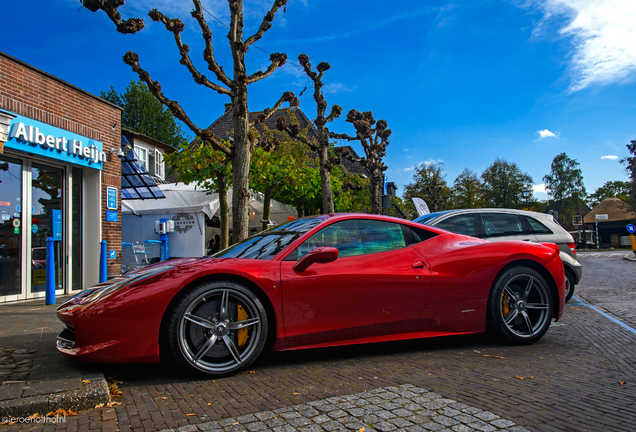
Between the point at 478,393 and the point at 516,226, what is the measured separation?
5.26 metres

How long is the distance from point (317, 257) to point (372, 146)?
16321 mm

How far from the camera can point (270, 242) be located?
3.92 m

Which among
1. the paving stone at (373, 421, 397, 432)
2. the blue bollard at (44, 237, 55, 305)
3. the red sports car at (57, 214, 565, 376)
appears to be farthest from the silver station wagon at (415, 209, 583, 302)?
the blue bollard at (44, 237, 55, 305)

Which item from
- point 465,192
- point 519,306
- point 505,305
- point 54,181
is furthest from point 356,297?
point 465,192

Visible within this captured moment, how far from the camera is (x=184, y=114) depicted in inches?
301

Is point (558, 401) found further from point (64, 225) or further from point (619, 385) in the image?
point (64, 225)

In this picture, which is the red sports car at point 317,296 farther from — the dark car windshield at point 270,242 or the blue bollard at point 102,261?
the blue bollard at point 102,261

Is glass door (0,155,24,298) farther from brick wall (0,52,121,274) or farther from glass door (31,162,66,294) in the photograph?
brick wall (0,52,121,274)

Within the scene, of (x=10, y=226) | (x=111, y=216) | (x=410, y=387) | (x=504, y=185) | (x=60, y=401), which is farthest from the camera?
(x=504, y=185)

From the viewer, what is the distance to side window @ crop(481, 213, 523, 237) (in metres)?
7.37

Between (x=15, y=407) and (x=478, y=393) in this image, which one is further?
(x=478, y=393)

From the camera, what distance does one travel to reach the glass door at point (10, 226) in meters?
8.05

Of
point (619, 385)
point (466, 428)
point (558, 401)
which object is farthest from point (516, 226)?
point (466, 428)

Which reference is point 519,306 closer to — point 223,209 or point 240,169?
point 240,169
